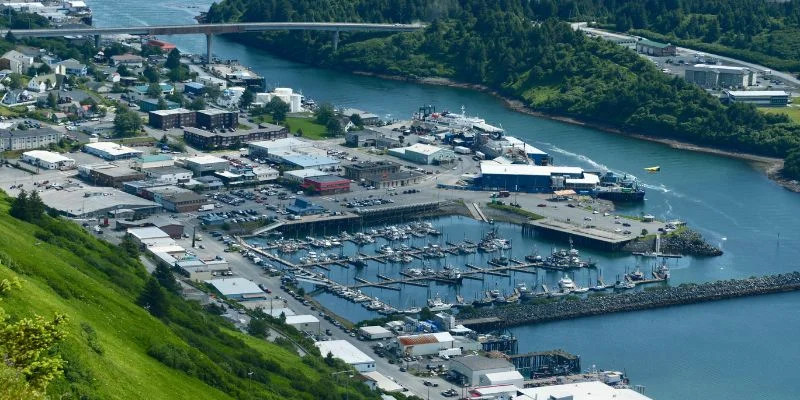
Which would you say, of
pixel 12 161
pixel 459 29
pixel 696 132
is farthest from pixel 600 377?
pixel 459 29

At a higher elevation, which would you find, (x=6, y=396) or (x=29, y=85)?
(x=6, y=396)

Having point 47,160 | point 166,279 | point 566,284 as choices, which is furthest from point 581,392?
point 47,160

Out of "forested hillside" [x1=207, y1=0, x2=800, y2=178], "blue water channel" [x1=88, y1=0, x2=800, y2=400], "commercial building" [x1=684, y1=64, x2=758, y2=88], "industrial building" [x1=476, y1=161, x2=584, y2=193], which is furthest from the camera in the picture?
"commercial building" [x1=684, y1=64, x2=758, y2=88]

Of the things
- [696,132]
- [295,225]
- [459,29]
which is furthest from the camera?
[459,29]

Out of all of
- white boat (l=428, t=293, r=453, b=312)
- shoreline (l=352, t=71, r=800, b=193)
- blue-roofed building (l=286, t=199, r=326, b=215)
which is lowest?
shoreline (l=352, t=71, r=800, b=193)

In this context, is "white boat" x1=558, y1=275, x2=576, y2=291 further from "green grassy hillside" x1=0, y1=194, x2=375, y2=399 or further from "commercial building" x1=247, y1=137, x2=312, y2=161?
"commercial building" x1=247, y1=137, x2=312, y2=161

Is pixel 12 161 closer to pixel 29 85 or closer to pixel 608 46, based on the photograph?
pixel 29 85

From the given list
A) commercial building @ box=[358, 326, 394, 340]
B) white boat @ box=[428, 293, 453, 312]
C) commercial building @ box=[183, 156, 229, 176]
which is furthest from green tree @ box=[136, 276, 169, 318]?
commercial building @ box=[183, 156, 229, 176]
